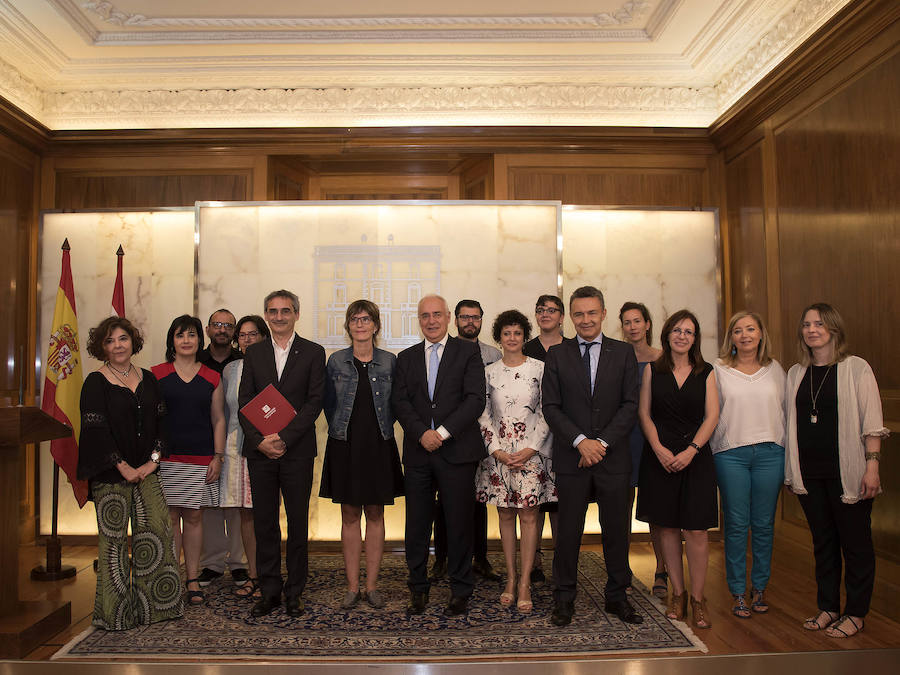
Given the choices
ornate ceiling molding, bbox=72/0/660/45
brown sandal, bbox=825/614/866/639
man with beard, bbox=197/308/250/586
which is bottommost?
brown sandal, bbox=825/614/866/639

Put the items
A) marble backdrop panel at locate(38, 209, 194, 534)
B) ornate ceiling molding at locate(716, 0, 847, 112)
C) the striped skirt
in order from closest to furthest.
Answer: the striped skirt < ornate ceiling molding at locate(716, 0, 847, 112) < marble backdrop panel at locate(38, 209, 194, 534)

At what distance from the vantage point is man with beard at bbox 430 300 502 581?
437 cm

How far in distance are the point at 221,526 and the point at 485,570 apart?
1.78m

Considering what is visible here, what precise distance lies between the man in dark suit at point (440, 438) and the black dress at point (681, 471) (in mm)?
938

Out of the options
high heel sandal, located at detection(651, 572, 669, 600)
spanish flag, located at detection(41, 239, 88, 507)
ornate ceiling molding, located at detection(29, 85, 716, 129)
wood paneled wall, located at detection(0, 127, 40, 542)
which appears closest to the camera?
high heel sandal, located at detection(651, 572, 669, 600)

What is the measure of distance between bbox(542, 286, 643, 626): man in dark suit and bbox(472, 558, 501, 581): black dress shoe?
885mm

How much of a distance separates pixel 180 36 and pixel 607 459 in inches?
173

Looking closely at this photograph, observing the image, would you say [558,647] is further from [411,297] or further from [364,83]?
[364,83]

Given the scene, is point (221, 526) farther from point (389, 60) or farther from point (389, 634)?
point (389, 60)

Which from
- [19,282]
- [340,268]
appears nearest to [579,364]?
[340,268]

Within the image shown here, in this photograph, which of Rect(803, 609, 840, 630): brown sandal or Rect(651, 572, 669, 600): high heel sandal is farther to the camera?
Rect(651, 572, 669, 600): high heel sandal

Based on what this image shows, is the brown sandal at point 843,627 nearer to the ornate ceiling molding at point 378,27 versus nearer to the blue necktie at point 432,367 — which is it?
the blue necktie at point 432,367

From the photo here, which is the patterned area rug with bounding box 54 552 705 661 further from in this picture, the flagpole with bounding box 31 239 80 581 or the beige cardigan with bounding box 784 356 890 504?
the flagpole with bounding box 31 239 80 581

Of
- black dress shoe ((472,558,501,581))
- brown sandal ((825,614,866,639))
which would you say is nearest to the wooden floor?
brown sandal ((825,614,866,639))
